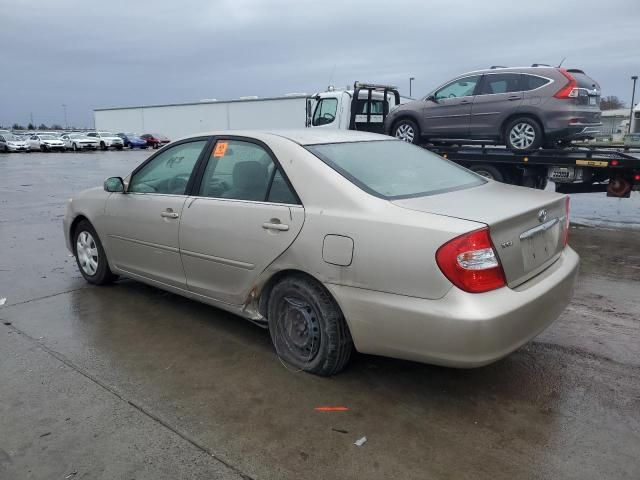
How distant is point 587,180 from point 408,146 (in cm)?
549

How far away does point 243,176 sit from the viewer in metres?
3.93

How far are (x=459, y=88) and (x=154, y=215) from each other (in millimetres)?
7407

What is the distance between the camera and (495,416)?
3.07m

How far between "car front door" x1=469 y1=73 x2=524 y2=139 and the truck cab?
9.97 feet

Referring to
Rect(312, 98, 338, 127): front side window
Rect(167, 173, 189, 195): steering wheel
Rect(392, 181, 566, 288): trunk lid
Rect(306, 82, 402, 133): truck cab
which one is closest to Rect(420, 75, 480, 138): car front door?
Rect(306, 82, 402, 133): truck cab

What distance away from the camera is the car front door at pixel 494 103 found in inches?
368

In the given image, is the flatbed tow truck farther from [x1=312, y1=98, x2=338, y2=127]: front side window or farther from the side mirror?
the side mirror

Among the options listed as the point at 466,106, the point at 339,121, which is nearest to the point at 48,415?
the point at 466,106

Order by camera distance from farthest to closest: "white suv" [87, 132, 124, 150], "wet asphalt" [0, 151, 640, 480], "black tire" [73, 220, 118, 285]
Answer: "white suv" [87, 132, 124, 150], "black tire" [73, 220, 118, 285], "wet asphalt" [0, 151, 640, 480]

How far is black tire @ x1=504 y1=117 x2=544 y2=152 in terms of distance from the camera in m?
9.13

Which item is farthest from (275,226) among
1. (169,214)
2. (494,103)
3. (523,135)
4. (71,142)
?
(71,142)

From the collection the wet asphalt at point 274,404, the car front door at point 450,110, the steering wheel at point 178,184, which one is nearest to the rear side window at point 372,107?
the car front door at point 450,110

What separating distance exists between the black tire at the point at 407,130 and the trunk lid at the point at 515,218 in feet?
24.1

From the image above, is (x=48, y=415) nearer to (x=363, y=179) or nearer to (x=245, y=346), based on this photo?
(x=245, y=346)
